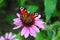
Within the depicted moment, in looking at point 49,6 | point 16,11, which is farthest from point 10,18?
point 49,6

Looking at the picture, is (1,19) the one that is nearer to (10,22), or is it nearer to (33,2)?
(10,22)

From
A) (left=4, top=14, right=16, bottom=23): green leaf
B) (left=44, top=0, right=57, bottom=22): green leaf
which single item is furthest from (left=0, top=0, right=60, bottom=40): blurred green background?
(left=44, top=0, right=57, bottom=22): green leaf

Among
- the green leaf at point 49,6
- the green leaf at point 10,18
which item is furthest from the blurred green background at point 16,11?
the green leaf at point 49,6

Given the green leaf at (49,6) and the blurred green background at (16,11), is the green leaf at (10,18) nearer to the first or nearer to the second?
the blurred green background at (16,11)

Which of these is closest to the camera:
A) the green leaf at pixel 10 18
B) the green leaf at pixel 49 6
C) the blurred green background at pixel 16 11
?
the green leaf at pixel 49 6

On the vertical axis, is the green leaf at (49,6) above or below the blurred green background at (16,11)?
above

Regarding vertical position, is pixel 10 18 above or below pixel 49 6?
below

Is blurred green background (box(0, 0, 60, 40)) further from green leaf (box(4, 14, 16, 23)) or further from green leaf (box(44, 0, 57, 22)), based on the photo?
green leaf (box(44, 0, 57, 22))

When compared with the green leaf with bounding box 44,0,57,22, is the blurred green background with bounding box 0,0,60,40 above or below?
below

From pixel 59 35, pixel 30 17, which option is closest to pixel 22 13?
pixel 30 17

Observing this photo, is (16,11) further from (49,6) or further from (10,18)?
(49,6)

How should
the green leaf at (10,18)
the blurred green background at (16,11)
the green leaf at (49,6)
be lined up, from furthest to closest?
1. the green leaf at (10,18)
2. the blurred green background at (16,11)
3. the green leaf at (49,6)
